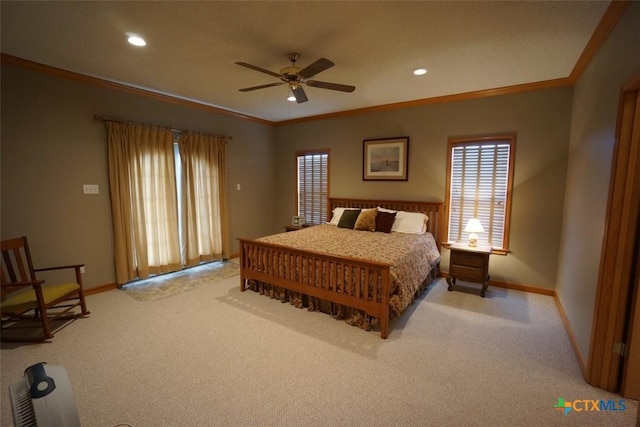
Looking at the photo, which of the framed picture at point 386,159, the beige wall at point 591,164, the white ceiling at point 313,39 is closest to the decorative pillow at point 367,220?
the framed picture at point 386,159

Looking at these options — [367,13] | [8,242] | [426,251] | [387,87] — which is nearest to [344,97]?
[387,87]

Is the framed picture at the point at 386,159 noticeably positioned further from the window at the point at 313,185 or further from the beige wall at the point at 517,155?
the window at the point at 313,185

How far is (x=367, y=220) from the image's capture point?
4.27m

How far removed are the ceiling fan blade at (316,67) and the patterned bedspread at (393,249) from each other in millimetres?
1749

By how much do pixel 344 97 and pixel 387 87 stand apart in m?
0.69

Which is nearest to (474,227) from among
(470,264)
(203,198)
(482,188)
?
(470,264)

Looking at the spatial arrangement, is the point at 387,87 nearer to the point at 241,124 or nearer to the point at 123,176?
the point at 241,124

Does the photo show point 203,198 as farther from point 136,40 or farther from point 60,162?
point 136,40

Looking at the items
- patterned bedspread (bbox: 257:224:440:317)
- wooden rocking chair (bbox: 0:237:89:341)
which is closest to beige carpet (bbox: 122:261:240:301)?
wooden rocking chair (bbox: 0:237:89:341)

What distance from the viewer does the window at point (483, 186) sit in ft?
12.4

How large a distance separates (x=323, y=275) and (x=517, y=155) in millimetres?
2943

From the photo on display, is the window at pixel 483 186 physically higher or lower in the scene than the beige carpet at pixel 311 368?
higher

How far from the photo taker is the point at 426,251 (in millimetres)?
3609

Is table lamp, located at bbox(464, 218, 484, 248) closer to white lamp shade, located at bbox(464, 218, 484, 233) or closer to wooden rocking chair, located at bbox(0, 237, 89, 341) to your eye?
white lamp shade, located at bbox(464, 218, 484, 233)
